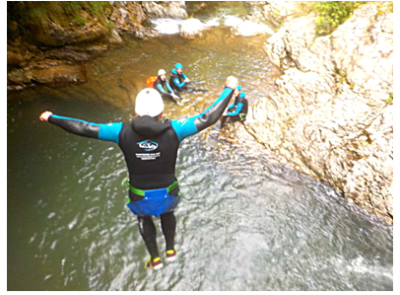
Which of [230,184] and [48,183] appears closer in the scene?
[48,183]

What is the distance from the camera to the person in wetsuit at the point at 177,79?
781 centimetres

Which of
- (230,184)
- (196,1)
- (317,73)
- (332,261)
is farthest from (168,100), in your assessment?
(196,1)

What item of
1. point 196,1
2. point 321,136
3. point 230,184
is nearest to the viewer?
point 230,184

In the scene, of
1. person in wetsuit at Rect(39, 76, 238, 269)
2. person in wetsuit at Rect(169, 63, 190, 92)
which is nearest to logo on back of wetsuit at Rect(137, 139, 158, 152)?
person in wetsuit at Rect(39, 76, 238, 269)

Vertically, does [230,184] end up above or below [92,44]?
below

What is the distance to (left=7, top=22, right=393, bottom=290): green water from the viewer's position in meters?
3.49

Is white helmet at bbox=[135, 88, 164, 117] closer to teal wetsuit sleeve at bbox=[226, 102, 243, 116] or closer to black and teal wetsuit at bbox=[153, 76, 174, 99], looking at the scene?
teal wetsuit sleeve at bbox=[226, 102, 243, 116]

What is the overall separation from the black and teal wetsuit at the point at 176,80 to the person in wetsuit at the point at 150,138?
5513 mm

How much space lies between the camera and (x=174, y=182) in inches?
111

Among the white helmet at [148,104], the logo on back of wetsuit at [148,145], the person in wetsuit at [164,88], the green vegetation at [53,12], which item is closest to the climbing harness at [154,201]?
the logo on back of wetsuit at [148,145]

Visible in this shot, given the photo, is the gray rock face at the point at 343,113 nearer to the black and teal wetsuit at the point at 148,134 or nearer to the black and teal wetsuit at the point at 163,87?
the black and teal wetsuit at the point at 163,87

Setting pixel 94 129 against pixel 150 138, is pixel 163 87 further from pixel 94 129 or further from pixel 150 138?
pixel 150 138

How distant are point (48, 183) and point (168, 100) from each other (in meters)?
4.57

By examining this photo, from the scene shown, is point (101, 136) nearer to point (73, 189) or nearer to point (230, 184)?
point (73, 189)
